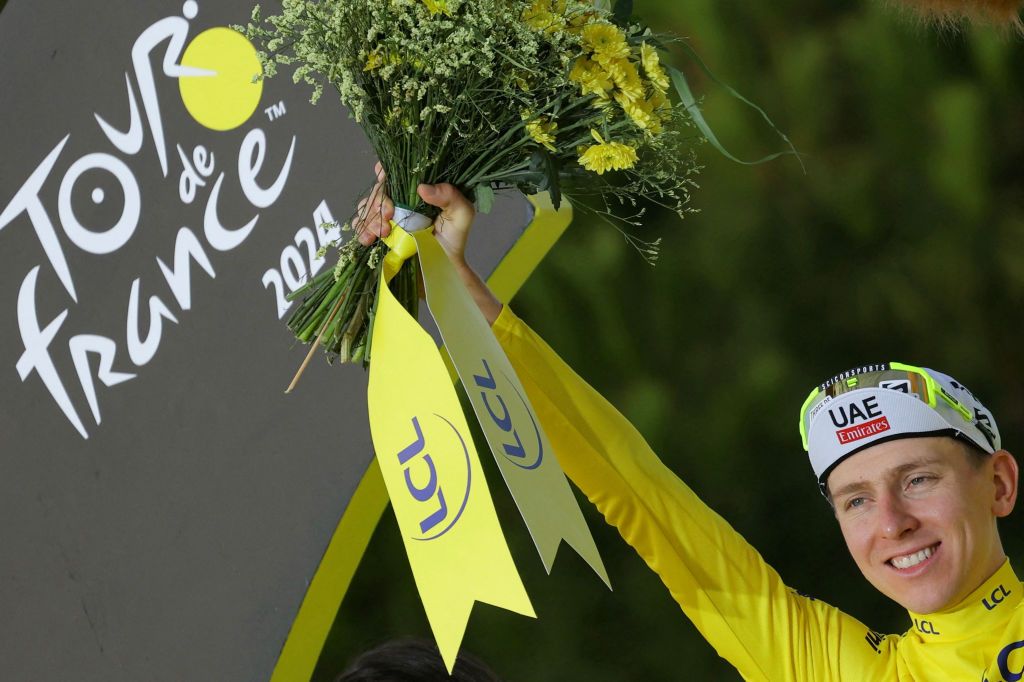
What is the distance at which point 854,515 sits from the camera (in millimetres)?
1417

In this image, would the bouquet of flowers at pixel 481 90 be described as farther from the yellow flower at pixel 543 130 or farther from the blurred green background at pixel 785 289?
the blurred green background at pixel 785 289

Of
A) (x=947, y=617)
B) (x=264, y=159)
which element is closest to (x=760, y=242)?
(x=264, y=159)

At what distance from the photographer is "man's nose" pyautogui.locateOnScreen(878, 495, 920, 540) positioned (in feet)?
4.46

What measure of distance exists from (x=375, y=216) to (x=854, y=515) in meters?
0.65

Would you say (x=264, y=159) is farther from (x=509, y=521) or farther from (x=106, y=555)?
(x=509, y=521)

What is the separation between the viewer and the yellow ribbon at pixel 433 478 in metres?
1.13

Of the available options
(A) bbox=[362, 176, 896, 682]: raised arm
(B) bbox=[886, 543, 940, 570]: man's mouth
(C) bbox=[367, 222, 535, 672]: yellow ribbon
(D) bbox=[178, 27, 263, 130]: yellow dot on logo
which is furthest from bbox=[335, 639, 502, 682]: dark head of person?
(D) bbox=[178, 27, 263, 130]: yellow dot on logo

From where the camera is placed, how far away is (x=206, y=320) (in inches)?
79.4

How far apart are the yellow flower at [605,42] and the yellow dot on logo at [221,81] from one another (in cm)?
87

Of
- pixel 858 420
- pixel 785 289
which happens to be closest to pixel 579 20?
pixel 858 420

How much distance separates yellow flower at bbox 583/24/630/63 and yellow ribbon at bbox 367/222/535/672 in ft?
0.87

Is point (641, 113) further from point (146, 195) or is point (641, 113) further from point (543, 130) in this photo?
point (146, 195)

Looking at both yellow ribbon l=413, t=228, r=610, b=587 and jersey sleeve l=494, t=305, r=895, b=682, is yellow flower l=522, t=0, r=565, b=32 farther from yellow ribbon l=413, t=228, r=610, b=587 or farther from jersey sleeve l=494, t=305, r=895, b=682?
jersey sleeve l=494, t=305, r=895, b=682

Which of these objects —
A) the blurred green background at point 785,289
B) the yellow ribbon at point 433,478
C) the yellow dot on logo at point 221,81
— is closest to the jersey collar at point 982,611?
the yellow ribbon at point 433,478
